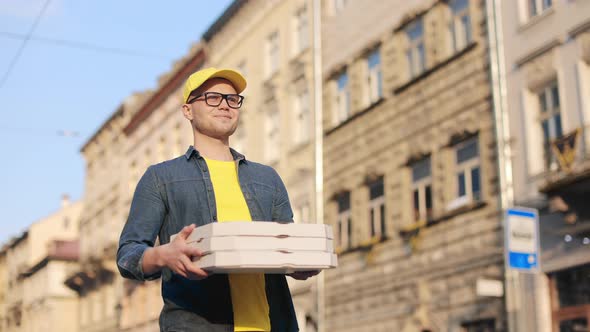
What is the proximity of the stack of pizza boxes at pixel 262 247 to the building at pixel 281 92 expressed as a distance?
22.6 meters

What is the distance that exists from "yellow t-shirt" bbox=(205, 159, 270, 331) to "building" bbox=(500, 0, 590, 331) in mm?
12090

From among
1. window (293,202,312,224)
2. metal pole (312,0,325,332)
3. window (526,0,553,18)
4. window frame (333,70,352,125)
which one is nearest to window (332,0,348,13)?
metal pole (312,0,325,332)

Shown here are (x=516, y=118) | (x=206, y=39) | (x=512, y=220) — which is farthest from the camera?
(x=206, y=39)

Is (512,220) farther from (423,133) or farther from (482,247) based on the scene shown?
(423,133)

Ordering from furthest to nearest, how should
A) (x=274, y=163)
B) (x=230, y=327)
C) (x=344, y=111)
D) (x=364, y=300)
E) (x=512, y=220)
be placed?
1. (x=274, y=163)
2. (x=344, y=111)
3. (x=364, y=300)
4. (x=512, y=220)
5. (x=230, y=327)

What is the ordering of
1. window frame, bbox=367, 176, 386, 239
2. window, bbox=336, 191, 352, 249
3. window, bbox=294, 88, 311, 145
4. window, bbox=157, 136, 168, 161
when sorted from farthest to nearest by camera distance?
1. window, bbox=157, 136, 168, 161
2. window, bbox=294, 88, 311, 145
3. window, bbox=336, 191, 352, 249
4. window frame, bbox=367, 176, 386, 239

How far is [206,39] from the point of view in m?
37.4

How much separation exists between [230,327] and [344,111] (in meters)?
22.6

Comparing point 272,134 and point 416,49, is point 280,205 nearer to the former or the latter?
point 416,49

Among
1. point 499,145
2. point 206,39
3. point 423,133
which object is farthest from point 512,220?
point 206,39

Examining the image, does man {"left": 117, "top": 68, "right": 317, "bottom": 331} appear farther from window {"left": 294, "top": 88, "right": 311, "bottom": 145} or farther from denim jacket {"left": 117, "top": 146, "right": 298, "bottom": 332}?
window {"left": 294, "top": 88, "right": 311, "bottom": 145}

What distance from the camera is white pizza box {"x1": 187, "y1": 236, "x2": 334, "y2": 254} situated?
3.17 m

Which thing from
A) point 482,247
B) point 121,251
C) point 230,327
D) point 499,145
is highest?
point 499,145

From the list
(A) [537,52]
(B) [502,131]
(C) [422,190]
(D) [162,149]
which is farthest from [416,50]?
(D) [162,149]
